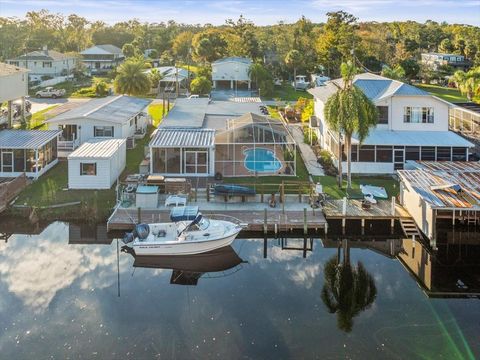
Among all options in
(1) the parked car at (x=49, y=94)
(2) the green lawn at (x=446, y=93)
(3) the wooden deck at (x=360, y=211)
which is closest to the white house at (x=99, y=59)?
(1) the parked car at (x=49, y=94)

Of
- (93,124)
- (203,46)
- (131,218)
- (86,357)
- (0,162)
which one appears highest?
(203,46)

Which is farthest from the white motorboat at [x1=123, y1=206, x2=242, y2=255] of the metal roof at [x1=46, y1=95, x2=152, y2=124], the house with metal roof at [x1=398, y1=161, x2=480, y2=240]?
the metal roof at [x1=46, y1=95, x2=152, y2=124]

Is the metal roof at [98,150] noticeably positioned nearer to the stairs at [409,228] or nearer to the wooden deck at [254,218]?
the wooden deck at [254,218]

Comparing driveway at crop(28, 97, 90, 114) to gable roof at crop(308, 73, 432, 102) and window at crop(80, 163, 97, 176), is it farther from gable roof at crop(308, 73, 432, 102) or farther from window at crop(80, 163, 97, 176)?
gable roof at crop(308, 73, 432, 102)

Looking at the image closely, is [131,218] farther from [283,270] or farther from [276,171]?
[276,171]

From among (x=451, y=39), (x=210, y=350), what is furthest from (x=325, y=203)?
(x=451, y=39)

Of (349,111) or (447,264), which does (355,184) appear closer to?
(349,111)

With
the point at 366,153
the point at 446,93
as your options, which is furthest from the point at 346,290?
the point at 446,93
